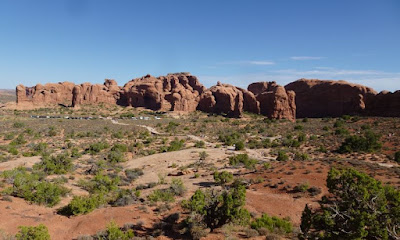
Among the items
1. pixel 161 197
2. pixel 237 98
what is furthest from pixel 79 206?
pixel 237 98

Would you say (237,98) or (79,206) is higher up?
(237,98)

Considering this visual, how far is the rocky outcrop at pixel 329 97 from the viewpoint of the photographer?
62.4 metres

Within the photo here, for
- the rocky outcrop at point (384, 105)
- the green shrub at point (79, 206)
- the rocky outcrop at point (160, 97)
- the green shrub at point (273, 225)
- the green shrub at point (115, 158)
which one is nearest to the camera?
the green shrub at point (273, 225)

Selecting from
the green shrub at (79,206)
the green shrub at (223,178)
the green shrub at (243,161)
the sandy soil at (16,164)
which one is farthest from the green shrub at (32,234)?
the green shrub at (243,161)

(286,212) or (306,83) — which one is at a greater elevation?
(306,83)

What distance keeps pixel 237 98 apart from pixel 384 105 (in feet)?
115

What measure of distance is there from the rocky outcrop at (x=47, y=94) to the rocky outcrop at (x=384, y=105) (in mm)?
96905

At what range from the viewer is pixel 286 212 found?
36.5 ft

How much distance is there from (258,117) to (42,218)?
62189 mm

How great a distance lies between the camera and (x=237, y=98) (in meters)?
69.9

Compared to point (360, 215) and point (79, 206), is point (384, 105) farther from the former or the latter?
point (79, 206)

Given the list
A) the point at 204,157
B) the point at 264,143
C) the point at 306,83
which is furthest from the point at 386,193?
the point at 306,83

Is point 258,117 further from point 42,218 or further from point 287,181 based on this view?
point 42,218

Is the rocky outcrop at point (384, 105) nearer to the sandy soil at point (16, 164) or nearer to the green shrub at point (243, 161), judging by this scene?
the green shrub at point (243, 161)
